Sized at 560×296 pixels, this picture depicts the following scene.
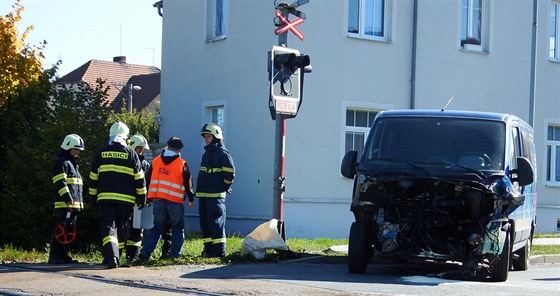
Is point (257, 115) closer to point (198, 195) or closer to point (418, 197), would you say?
point (198, 195)

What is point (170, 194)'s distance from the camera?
44.0 ft

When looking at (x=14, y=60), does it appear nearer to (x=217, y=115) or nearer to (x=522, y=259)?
(x=217, y=115)

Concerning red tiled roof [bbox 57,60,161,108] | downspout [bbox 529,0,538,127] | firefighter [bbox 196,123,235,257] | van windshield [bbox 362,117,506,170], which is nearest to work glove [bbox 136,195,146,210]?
firefighter [bbox 196,123,235,257]

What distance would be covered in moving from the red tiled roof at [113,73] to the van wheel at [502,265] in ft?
Result: 142

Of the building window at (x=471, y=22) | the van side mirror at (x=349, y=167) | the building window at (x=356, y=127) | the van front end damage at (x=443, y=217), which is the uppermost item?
the building window at (x=471, y=22)

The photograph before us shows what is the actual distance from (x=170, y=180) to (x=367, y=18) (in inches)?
393

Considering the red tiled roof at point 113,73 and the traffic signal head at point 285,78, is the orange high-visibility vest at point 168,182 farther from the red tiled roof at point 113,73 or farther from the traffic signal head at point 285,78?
the red tiled roof at point 113,73

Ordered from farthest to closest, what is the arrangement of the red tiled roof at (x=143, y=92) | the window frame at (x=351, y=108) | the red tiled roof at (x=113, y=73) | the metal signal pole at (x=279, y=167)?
the red tiled roof at (x=113, y=73), the red tiled roof at (x=143, y=92), the window frame at (x=351, y=108), the metal signal pole at (x=279, y=167)

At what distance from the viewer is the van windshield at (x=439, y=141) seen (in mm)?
12320

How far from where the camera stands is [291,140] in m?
21.0

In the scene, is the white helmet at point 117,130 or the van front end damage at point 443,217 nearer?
the van front end damage at point 443,217

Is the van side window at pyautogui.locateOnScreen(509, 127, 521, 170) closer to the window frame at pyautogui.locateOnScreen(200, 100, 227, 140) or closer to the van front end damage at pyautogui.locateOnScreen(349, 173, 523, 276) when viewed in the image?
the van front end damage at pyautogui.locateOnScreen(349, 173, 523, 276)

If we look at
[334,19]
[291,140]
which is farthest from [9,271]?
[334,19]

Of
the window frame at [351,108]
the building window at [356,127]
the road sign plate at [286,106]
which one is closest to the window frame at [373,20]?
the window frame at [351,108]
